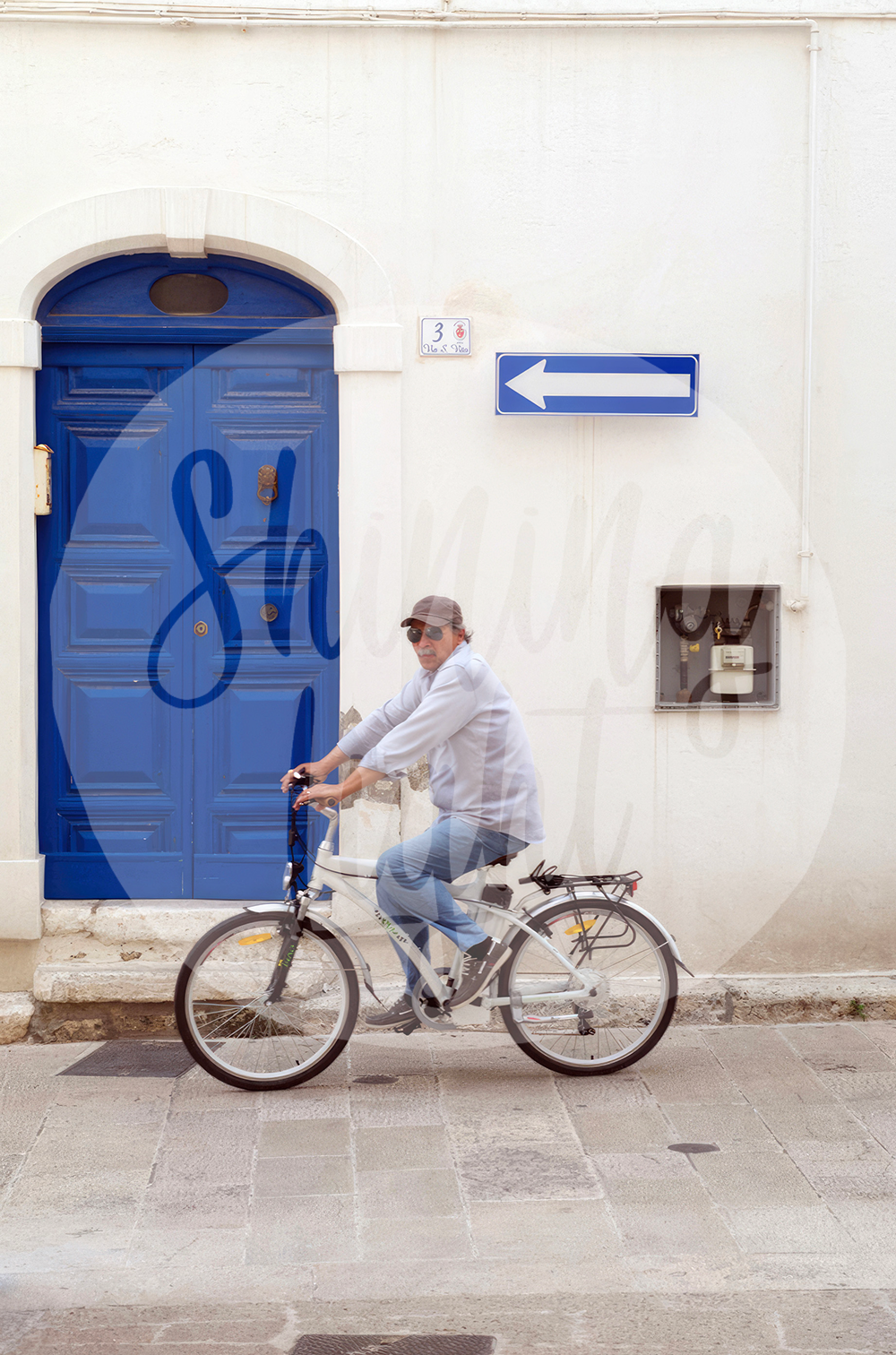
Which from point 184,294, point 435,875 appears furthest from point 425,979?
point 184,294

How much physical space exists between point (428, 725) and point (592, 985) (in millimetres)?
1255

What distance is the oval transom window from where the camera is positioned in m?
5.98

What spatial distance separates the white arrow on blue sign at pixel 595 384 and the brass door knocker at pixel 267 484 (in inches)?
42.2

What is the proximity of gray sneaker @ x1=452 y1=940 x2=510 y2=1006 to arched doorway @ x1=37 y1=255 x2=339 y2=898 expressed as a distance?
1.51 m

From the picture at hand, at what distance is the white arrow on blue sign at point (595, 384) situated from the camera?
5742 mm


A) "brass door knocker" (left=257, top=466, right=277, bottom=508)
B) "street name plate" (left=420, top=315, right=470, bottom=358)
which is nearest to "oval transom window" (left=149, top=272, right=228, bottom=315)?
"brass door knocker" (left=257, top=466, right=277, bottom=508)

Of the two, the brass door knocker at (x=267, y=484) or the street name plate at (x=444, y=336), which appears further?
the brass door knocker at (x=267, y=484)

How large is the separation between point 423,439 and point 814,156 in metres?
2.13

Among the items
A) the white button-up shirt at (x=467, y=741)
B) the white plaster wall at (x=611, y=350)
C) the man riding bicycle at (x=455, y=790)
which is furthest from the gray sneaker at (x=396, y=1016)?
the white plaster wall at (x=611, y=350)

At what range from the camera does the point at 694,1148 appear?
4430mm

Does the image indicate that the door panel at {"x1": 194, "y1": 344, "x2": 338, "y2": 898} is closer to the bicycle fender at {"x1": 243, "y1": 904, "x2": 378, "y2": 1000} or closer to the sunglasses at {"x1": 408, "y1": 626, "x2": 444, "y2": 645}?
the bicycle fender at {"x1": 243, "y1": 904, "x2": 378, "y2": 1000}

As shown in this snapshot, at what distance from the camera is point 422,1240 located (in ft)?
12.4

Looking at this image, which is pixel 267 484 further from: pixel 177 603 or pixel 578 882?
pixel 578 882

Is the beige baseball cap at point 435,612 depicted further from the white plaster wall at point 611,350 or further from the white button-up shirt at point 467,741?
the white plaster wall at point 611,350
